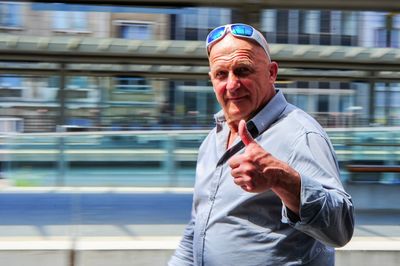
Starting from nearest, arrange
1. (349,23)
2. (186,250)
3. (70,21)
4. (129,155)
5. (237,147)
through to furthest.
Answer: (237,147) < (186,250) < (70,21) < (349,23) < (129,155)

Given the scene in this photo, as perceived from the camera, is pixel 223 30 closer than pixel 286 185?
No

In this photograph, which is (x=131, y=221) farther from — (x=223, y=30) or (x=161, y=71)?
(x=223, y=30)

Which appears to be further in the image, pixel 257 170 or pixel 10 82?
pixel 10 82

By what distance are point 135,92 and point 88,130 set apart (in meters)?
0.64

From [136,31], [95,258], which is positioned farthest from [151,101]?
[95,258]

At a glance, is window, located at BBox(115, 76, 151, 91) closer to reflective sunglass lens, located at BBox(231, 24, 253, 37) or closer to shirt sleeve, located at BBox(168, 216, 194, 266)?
shirt sleeve, located at BBox(168, 216, 194, 266)

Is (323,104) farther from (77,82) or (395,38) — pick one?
(77,82)

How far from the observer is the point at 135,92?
17.0 feet

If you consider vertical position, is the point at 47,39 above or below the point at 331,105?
above

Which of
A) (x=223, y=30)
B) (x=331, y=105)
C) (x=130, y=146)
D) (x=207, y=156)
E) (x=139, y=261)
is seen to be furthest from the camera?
(x=130, y=146)

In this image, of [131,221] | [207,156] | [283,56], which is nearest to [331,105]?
[283,56]

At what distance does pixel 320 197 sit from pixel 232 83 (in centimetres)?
44

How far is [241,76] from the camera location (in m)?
1.59

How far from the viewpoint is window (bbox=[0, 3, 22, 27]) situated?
14.7ft
